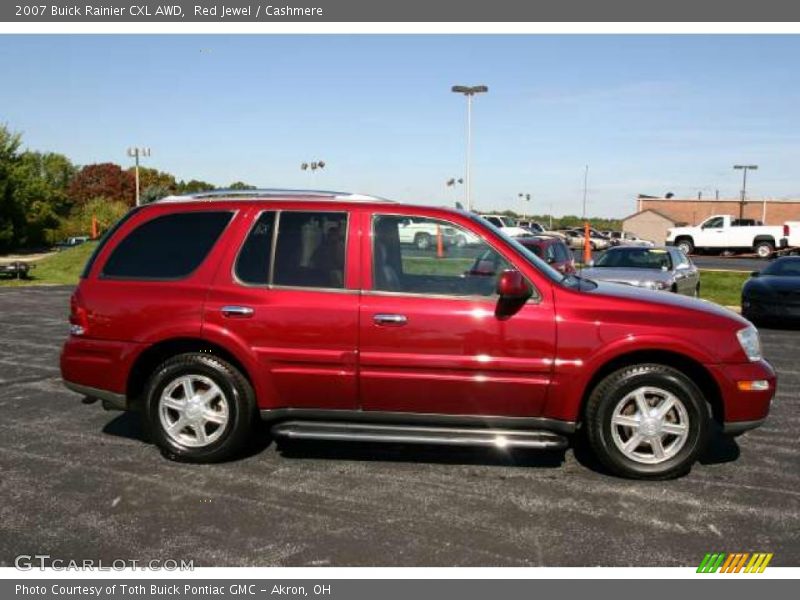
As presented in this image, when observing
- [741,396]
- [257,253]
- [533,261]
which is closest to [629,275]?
[741,396]

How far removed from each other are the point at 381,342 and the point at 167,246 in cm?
176

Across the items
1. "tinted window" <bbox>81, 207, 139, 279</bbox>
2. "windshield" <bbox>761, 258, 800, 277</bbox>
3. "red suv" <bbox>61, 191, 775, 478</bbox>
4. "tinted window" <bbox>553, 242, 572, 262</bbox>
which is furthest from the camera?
"tinted window" <bbox>553, 242, 572, 262</bbox>

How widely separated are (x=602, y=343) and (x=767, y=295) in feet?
29.1

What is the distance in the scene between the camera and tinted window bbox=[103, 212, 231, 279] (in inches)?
196

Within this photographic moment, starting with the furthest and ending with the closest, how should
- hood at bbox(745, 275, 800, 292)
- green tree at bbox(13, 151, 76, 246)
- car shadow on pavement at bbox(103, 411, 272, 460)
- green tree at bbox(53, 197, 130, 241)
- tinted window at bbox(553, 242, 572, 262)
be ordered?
1. green tree at bbox(53, 197, 130, 241)
2. green tree at bbox(13, 151, 76, 246)
3. tinted window at bbox(553, 242, 572, 262)
4. hood at bbox(745, 275, 800, 292)
5. car shadow on pavement at bbox(103, 411, 272, 460)

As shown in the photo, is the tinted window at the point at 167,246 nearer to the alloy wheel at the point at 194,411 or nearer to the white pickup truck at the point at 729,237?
the alloy wheel at the point at 194,411

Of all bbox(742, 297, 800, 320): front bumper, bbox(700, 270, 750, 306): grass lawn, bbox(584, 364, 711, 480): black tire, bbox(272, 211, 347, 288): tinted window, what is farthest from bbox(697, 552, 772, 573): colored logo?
bbox(700, 270, 750, 306): grass lawn

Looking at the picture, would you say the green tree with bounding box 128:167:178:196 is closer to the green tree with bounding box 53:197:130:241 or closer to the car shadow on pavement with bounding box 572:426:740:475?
the green tree with bounding box 53:197:130:241

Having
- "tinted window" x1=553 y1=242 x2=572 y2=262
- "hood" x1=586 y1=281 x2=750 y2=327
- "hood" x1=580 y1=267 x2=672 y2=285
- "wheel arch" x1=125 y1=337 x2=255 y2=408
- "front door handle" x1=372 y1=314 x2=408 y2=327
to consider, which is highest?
"tinted window" x1=553 y1=242 x2=572 y2=262

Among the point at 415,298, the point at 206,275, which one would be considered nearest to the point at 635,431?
the point at 415,298

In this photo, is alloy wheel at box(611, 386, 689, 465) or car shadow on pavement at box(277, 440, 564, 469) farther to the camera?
car shadow on pavement at box(277, 440, 564, 469)

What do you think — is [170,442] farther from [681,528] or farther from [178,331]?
[681,528]

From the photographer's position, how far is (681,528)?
391 cm

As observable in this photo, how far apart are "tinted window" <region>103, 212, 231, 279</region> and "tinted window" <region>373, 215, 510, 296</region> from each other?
1.20m
